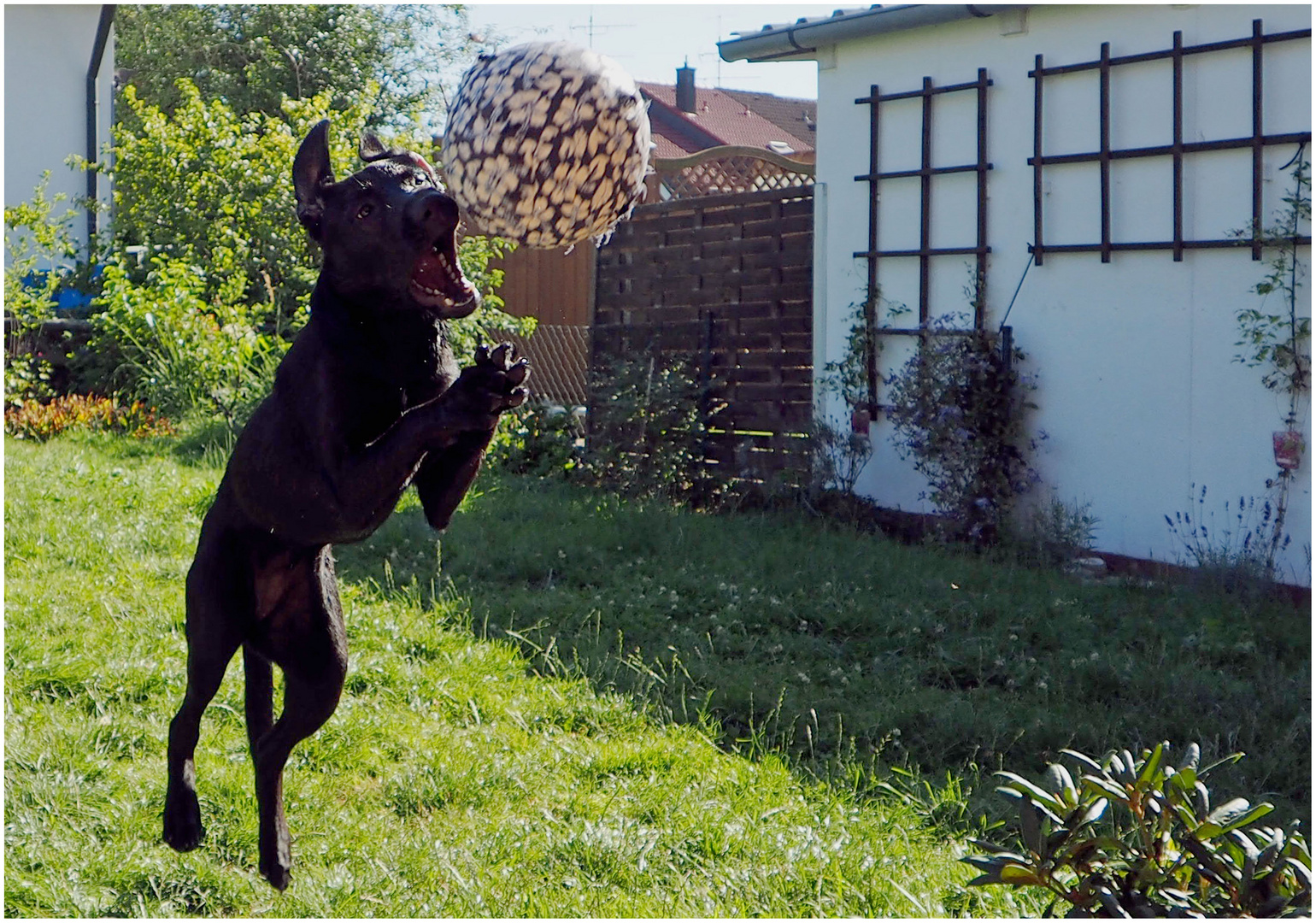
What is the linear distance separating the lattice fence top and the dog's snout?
29.3 ft

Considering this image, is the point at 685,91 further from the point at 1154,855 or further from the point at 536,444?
the point at 1154,855

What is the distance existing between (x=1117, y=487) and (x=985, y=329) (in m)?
1.30

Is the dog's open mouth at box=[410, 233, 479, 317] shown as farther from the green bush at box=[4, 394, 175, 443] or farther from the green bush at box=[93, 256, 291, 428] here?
the green bush at box=[4, 394, 175, 443]

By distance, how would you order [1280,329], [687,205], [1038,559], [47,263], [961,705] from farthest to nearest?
1. [47,263]
2. [687,205]
3. [1038,559]
4. [1280,329]
5. [961,705]

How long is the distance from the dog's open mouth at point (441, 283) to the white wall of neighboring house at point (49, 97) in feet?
49.0

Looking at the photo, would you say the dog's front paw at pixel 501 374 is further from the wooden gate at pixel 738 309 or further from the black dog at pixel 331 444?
the wooden gate at pixel 738 309

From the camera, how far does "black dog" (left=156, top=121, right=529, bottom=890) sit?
2104 millimetres

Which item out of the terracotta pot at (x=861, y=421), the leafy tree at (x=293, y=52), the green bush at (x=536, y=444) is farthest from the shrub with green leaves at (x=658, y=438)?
the leafy tree at (x=293, y=52)

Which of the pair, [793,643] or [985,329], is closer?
[793,643]

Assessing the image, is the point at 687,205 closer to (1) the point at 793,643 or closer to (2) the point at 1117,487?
(2) the point at 1117,487

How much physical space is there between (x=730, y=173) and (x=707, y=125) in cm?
1559

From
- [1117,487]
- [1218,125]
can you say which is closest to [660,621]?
[1117,487]

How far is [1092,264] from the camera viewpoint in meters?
7.77

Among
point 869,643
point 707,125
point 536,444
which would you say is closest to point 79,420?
point 536,444
